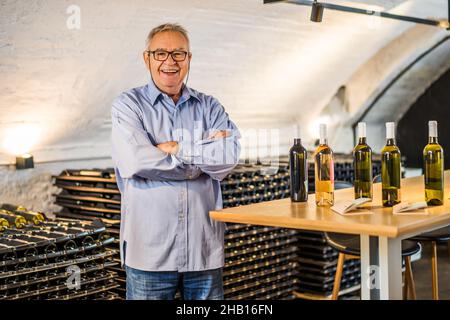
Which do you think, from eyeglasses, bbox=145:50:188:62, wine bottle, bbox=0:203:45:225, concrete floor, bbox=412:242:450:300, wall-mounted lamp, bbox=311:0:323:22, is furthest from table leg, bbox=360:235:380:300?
concrete floor, bbox=412:242:450:300

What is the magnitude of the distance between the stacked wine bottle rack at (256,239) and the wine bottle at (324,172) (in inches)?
81.9

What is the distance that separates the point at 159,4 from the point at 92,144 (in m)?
1.39

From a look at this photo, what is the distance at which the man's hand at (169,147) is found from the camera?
124 inches

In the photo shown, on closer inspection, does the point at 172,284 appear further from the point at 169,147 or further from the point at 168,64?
the point at 168,64

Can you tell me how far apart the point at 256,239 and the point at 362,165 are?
8.10ft

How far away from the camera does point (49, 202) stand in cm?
520

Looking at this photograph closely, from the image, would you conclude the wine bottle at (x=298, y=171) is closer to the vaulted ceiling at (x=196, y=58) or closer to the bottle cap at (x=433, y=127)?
the bottle cap at (x=433, y=127)

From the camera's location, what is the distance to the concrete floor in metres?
5.92

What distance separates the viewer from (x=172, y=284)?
3160 millimetres

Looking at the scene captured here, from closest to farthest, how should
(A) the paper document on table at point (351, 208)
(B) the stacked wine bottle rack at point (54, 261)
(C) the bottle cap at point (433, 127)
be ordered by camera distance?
(A) the paper document on table at point (351, 208) → (C) the bottle cap at point (433, 127) → (B) the stacked wine bottle rack at point (54, 261)

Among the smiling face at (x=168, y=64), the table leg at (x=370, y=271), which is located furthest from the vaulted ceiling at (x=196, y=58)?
the table leg at (x=370, y=271)
